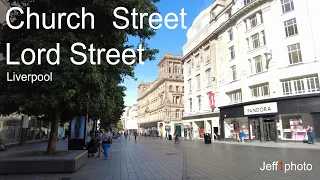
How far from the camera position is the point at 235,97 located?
102 feet

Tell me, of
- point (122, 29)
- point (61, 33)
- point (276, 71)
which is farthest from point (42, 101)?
point (276, 71)

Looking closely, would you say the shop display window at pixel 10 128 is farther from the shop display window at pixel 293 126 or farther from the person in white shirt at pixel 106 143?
the shop display window at pixel 293 126

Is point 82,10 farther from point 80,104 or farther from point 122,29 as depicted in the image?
point 80,104

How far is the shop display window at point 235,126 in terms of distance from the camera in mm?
28344

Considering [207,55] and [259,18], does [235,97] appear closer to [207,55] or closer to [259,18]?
[259,18]

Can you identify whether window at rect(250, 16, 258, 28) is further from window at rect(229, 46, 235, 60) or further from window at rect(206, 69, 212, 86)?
window at rect(206, 69, 212, 86)

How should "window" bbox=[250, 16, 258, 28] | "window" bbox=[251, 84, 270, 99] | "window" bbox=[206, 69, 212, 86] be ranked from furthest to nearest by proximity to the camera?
"window" bbox=[206, 69, 212, 86]
"window" bbox=[250, 16, 258, 28]
"window" bbox=[251, 84, 270, 99]

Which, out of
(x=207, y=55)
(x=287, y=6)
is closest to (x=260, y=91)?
(x=287, y=6)

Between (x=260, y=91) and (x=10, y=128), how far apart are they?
27915mm

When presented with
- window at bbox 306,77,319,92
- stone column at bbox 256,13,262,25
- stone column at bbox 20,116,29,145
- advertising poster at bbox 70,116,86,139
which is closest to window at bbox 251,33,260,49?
stone column at bbox 256,13,262,25

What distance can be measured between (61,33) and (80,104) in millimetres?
3046

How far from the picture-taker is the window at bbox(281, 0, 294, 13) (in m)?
24.5

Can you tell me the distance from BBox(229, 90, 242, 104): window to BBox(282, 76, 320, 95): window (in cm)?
664

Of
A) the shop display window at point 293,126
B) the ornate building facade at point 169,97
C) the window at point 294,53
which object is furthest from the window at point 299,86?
the ornate building facade at point 169,97
